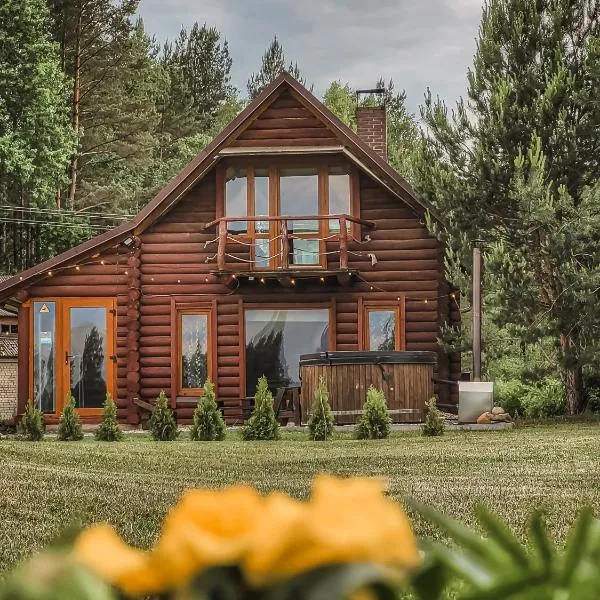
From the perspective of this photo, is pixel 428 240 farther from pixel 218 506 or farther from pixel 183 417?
pixel 218 506

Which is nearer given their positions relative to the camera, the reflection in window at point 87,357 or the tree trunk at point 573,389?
the tree trunk at point 573,389

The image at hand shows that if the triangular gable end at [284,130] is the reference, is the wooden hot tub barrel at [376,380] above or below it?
below

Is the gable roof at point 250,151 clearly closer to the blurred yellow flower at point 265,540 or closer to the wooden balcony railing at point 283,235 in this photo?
the wooden balcony railing at point 283,235

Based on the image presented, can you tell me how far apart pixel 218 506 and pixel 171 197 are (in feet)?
62.5

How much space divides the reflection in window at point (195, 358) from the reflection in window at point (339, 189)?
113 inches

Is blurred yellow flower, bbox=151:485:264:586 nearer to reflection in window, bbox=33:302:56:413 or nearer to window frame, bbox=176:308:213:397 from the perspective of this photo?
window frame, bbox=176:308:213:397

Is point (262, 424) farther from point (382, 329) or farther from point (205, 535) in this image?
point (205, 535)

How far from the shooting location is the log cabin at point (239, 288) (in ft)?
63.4

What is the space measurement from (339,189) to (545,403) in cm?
487

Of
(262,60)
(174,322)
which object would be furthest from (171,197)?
(262,60)

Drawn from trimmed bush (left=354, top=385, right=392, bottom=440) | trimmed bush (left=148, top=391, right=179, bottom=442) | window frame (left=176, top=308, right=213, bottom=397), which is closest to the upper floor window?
window frame (left=176, top=308, right=213, bottom=397)

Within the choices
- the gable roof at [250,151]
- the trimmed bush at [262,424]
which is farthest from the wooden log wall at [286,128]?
the trimmed bush at [262,424]

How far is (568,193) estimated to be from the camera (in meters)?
18.1

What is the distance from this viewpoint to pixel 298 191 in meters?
19.6
